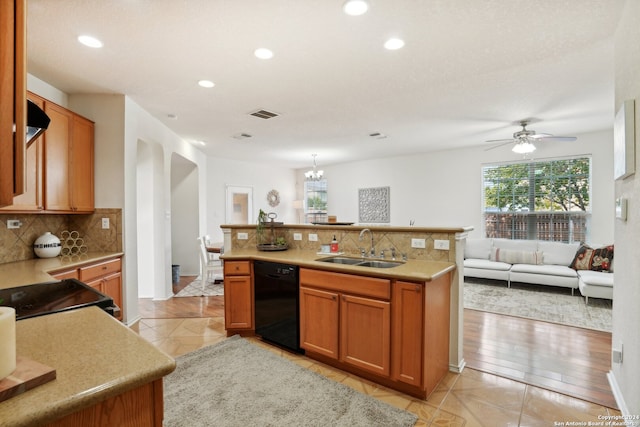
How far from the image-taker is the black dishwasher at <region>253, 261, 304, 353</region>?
2.89 meters

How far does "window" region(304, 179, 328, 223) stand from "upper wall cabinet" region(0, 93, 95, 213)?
5.89 meters

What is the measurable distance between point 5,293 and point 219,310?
261cm

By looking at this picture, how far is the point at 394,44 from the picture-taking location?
2482 millimetres

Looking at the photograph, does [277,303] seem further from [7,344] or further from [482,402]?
[7,344]

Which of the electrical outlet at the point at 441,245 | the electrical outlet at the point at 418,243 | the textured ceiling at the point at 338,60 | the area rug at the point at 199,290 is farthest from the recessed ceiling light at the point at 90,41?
the area rug at the point at 199,290

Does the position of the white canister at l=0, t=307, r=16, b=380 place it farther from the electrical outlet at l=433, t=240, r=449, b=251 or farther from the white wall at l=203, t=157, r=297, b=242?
the white wall at l=203, t=157, r=297, b=242

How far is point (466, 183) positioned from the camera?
6.48 metres

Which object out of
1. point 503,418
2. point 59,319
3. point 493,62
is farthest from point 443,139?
point 59,319

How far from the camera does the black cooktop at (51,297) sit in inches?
62.8

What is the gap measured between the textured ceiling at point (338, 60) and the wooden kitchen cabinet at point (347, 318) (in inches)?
73.3

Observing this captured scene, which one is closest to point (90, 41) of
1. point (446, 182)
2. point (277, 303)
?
point (277, 303)

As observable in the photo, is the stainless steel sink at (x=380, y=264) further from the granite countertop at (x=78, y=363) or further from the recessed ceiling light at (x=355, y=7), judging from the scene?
the granite countertop at (x=78, y=363)

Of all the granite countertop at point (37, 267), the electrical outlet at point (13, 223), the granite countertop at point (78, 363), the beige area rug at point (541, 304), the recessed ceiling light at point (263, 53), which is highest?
the recessed ceiling light at point (263, 53)

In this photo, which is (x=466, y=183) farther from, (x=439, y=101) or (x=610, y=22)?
(x=610, y=22)
